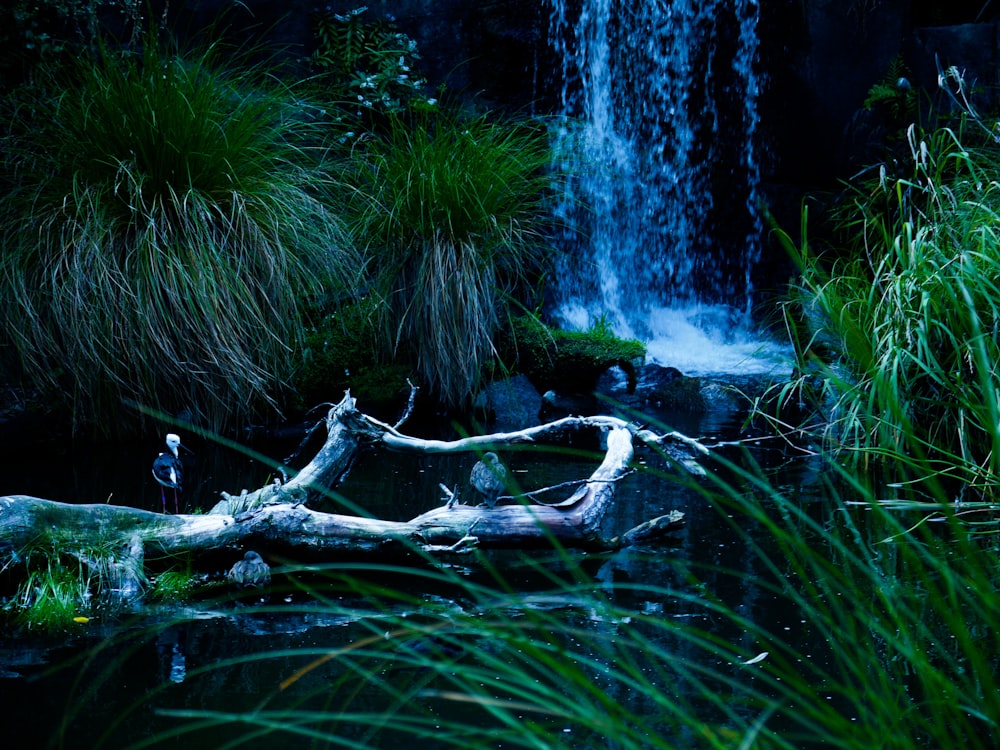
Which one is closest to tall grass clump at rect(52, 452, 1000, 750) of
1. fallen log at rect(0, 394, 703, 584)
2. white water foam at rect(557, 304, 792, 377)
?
fallen log at rect(0, 394, 703, 584)

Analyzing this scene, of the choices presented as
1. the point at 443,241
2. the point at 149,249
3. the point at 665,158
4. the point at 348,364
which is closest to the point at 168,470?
the point at 149,249

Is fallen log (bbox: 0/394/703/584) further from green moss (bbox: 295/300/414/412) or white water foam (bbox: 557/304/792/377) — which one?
white water foam (bbox: 557/304/792/377)

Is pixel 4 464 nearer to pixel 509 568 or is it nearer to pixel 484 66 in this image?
pixel 509 568

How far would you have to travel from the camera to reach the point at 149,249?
5.23 meters

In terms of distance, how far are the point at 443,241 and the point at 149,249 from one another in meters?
1.92

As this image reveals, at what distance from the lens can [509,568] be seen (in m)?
3.76

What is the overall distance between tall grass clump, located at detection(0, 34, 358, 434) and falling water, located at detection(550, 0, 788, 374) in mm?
4399

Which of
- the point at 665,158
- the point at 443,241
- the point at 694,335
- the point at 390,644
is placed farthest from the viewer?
the point at 665,158

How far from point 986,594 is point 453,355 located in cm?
510

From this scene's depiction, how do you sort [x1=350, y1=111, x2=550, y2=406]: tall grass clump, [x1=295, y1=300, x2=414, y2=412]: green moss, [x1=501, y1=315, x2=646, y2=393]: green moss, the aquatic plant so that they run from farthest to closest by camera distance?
1. [x1=501, y1=315, x2=646, y2=393]: green moss
2. [x1=295, y1=300, x2=414, y2=412]: green moss
3. [x1=350, y1=111, x2=550, y2=406]: tall grass clump
4. the aquatic plant

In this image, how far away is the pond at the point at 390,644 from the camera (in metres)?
2.12

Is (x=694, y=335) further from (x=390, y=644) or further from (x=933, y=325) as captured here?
(x=390, y=644)

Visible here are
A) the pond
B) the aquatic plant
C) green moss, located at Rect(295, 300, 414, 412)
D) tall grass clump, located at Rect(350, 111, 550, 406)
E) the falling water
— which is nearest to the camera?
the pond

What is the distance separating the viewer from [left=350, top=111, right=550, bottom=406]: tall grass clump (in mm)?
6316
